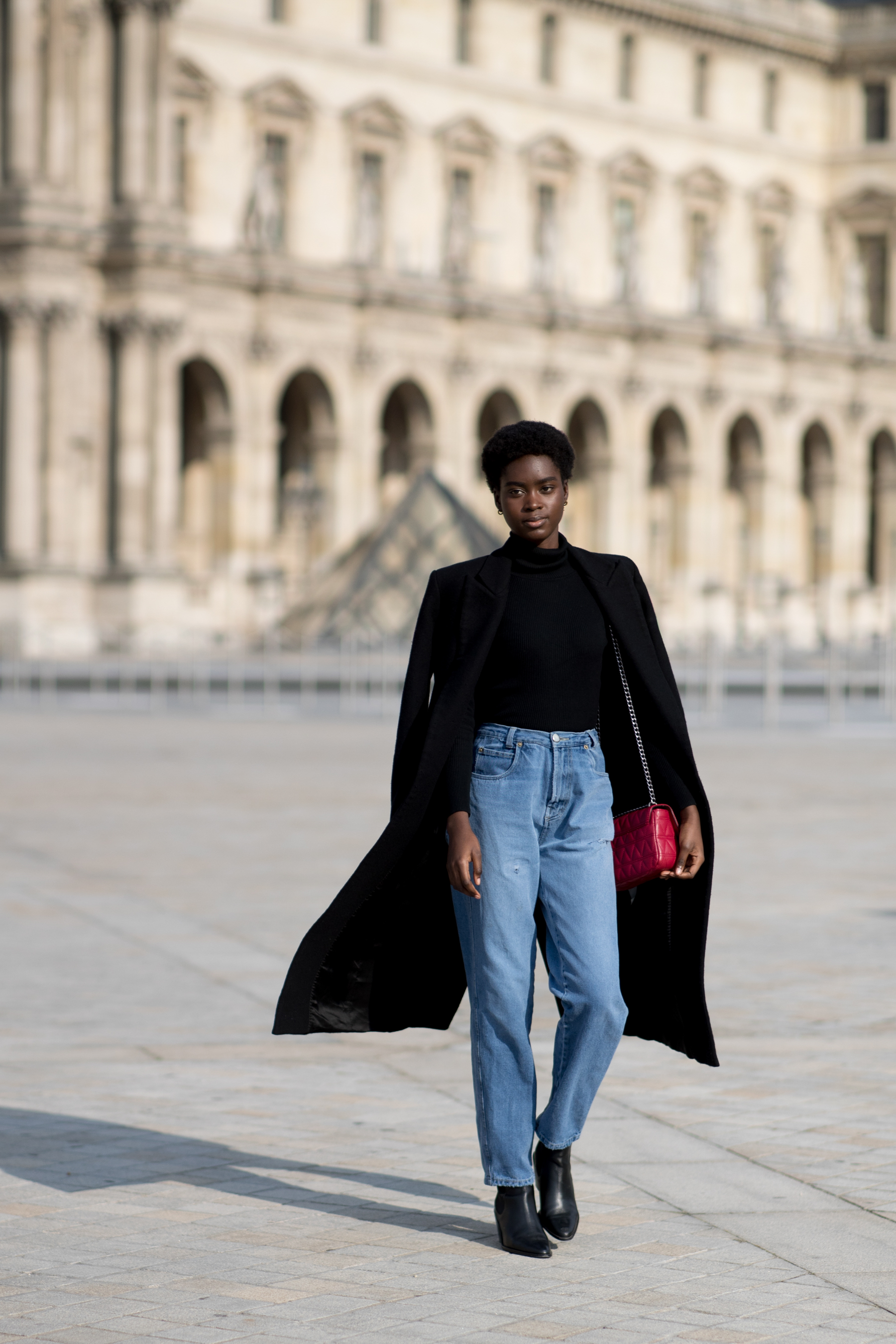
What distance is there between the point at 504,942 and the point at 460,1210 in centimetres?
87

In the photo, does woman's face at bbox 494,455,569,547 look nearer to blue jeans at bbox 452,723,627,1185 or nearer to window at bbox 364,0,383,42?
blue jeans at bbox 452,723,627,1185

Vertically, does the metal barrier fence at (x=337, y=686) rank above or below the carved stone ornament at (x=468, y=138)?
below

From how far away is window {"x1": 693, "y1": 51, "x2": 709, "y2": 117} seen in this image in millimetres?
72938

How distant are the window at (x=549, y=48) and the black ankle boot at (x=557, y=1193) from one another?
209ft

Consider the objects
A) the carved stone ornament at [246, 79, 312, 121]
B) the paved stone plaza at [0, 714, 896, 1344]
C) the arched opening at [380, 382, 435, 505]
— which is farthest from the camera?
the arched opening at [380, 382, 435, 505]

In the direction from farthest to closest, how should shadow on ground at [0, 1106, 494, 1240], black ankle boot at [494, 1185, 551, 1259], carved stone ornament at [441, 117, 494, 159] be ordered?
carved stone ornament at [441, 117, 494, 159] < shadow on ground at [0, 1106, 494, 1240] < black ankle boot at [494, 1185, 551, 1259]

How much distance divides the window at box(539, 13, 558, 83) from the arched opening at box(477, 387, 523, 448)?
29.4ft

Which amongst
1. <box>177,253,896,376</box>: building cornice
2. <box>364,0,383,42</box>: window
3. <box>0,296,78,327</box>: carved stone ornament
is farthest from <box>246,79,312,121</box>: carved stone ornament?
<box>0,296,78,327</box>: carved stone ornament

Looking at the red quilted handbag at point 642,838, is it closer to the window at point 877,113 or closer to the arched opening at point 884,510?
the arched opening at point 884,510

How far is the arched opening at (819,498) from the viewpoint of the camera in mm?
74938

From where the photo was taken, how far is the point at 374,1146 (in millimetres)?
7469

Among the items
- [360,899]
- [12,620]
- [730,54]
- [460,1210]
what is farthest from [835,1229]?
[730,54]

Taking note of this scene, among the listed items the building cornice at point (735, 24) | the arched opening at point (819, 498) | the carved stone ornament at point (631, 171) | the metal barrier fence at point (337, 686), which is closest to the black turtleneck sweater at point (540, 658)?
the metal barrier fence at point (337, 686)

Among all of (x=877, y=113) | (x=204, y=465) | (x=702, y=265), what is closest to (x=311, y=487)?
(x=204, y=465)
